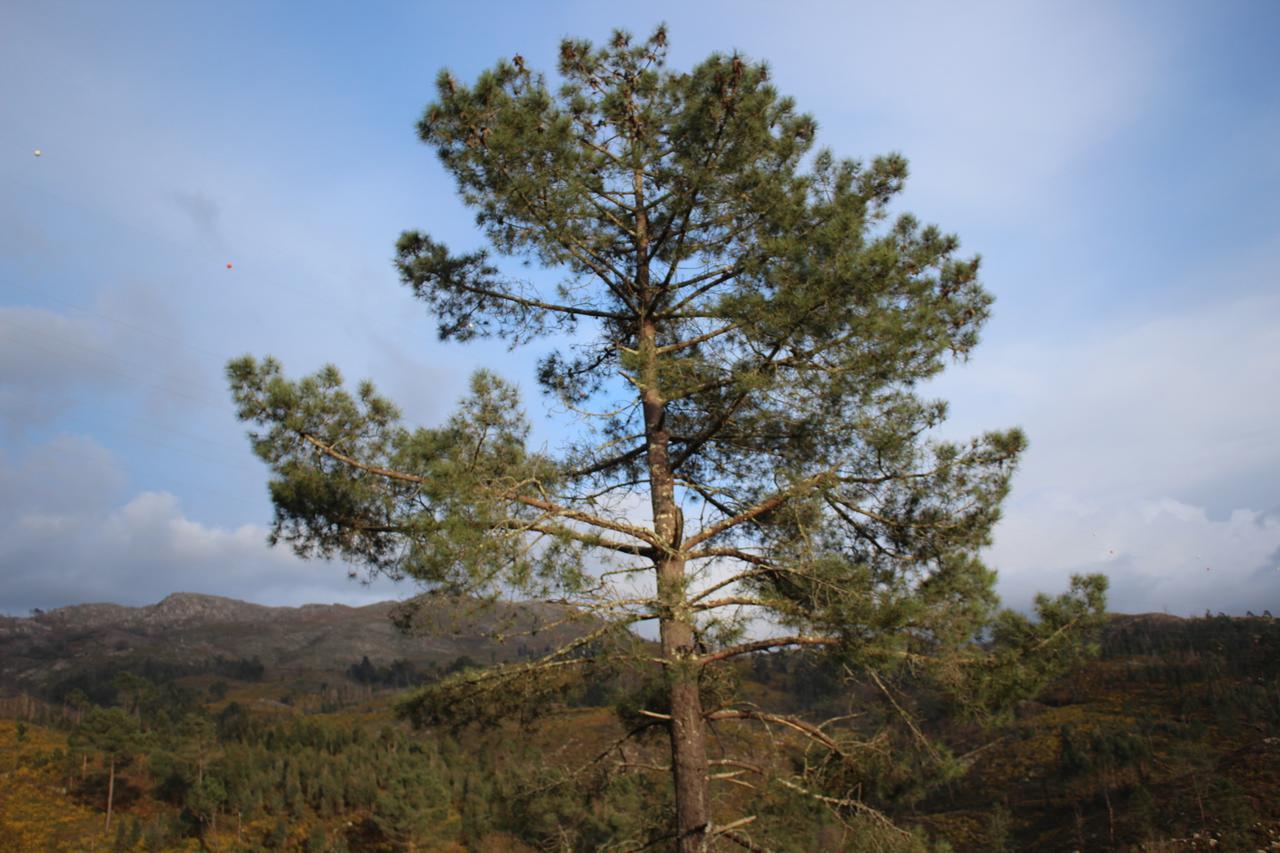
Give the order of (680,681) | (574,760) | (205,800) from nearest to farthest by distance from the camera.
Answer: (680,681) → (574,760) → (205,800)

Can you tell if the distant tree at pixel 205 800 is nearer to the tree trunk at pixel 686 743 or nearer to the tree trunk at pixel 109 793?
the tree trunk at pixel 109 793

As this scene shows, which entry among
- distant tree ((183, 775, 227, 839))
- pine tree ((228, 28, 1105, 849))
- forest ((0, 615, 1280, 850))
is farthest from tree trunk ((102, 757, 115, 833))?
pine tree ((228, 28, 1105, 849))

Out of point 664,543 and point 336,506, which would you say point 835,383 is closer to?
point 664,543

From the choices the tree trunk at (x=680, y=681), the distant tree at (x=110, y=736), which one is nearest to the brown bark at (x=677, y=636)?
the tree trunk at (x=680, y=681)

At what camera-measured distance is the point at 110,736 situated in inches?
2313

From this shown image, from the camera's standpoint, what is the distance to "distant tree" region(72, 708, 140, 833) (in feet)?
194

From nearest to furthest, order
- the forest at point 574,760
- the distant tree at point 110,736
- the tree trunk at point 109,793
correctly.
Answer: the forest at point 574,760 < the tree trunk at point 109,793 < the distant tree at point 110,736

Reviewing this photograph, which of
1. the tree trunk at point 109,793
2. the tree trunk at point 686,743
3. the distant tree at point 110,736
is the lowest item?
the tree trunk at point 109,793

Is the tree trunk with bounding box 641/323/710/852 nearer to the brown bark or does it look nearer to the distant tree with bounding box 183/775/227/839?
the brown bark

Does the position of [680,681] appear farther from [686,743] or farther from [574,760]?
[574,760]

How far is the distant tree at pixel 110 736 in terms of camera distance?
59.0 metres

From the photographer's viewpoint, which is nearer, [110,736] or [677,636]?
[677,636]

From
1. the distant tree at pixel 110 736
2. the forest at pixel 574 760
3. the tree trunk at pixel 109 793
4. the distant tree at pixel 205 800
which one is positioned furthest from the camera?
the distant tree at pixel 110 736

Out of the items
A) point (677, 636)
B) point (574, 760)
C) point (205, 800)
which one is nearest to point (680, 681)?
point (677, 636)
